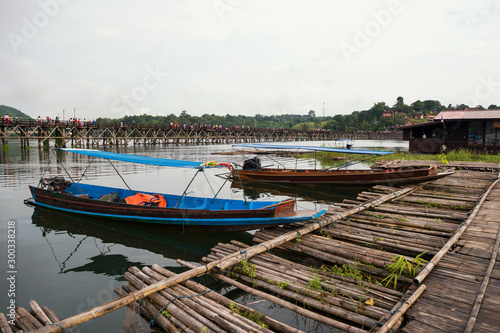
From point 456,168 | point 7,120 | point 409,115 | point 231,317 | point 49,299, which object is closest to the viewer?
point 231,317

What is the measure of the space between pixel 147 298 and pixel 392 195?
974 cm

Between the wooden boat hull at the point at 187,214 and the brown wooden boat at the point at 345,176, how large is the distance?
414 centimetres

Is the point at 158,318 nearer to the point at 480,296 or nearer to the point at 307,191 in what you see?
the point at 480,296

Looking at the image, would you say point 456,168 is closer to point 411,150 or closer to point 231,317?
point 411,150

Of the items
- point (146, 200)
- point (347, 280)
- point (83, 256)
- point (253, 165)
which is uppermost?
point (253, 165)

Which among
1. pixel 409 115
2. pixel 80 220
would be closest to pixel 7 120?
pixel 80 220

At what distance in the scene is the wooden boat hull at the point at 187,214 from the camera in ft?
25.9

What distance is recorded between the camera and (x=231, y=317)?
13.2 ft

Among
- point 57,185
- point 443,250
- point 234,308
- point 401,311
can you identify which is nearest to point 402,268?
point 443,250

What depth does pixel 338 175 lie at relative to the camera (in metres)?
16.1

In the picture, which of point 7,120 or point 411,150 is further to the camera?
point 7,120

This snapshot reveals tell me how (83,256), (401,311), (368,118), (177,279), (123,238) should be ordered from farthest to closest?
(368,118)
(123,238)
(83,256)
(177,279)
(401,311)

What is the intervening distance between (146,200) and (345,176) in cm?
1029

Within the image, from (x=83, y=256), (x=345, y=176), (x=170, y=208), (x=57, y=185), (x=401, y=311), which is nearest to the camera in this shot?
(x=401, y=311)
